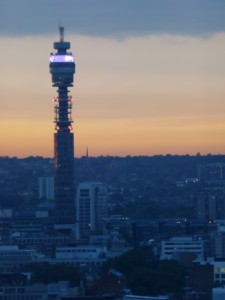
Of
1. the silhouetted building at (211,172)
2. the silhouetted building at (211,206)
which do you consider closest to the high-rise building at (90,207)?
the silhouetted building at (211,206)

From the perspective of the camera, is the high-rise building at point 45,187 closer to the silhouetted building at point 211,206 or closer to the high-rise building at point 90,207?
the high-rise building at point 90,207

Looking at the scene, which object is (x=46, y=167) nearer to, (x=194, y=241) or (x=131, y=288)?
(x=194, y=241)

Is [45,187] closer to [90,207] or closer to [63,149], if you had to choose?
[90,207]

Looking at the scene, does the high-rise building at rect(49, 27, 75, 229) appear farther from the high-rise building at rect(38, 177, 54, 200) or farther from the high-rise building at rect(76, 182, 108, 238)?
the high-rise building at rect(38, 177, 54, 200)

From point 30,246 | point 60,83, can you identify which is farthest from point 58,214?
point 30,246

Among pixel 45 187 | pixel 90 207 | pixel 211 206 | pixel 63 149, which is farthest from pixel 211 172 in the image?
pixel 63 149

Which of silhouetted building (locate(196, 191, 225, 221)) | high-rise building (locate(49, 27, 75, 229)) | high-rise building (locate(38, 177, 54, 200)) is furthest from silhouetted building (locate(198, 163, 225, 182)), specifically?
high-rise building (locate(49, 27, 75, 229))
